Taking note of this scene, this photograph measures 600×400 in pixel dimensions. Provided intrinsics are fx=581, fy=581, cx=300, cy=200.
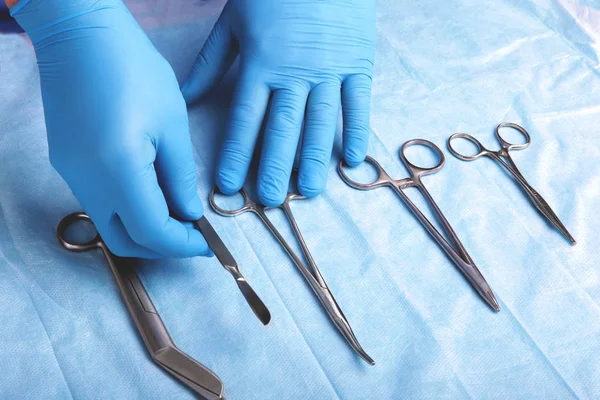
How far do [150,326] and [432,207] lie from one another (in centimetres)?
53

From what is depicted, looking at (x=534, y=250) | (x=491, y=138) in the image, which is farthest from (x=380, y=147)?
(x=534, y=250)

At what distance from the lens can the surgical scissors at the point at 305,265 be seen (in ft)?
2.75

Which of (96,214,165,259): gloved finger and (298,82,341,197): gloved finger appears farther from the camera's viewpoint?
(298,82,341,197): gloved finger

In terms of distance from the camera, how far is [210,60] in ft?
3.77

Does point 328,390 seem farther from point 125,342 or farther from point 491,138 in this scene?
point 491,138

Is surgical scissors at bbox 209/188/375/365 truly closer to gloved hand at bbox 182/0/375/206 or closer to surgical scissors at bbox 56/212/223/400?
gloved hand at bbox 182/0/375/206

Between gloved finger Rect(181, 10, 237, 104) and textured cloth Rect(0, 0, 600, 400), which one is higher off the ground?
gloved finger Rect(181, 10, 237, 104)

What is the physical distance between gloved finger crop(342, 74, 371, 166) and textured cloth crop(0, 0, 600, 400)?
0.05m

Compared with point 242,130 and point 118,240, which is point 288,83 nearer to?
point 242,130

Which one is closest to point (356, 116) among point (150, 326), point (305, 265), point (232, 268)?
point (305, 265)

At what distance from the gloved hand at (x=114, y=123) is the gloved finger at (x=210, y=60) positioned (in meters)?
0.26

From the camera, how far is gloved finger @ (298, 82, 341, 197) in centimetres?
102

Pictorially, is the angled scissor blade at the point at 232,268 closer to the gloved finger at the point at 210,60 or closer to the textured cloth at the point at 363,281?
the textured cloth at the point at 363,281

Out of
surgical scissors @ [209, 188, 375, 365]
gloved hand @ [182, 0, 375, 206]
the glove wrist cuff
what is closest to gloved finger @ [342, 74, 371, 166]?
gloved hand @ [182, 0, 375, 206]
